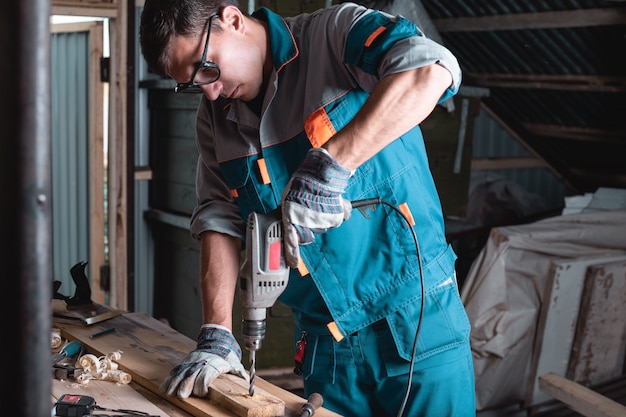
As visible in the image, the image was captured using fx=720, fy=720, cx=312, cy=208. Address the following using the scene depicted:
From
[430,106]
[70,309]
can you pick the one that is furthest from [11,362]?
[70,309]

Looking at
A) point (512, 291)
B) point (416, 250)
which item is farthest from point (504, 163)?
point (416, 250)

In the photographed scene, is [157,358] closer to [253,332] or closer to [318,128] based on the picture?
[253,332]

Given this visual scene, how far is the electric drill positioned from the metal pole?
0.80 meters

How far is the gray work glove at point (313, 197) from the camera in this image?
1.43m

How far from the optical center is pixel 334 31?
1.69 metres

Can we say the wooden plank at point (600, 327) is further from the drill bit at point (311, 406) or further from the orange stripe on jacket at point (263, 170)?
the drill bit at point (311, 406)

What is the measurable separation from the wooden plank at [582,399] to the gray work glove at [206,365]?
1.69 m

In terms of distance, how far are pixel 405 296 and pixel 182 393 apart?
1.88 ft

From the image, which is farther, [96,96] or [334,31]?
[96,96]

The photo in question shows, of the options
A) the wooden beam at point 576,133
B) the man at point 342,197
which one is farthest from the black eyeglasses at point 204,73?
the wooden beam at point 576,133

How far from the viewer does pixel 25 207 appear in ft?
2.06

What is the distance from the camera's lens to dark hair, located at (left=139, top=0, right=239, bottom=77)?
1.59 metres

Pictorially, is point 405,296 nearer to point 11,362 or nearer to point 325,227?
point 325,227

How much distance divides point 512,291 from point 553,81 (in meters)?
1.21
